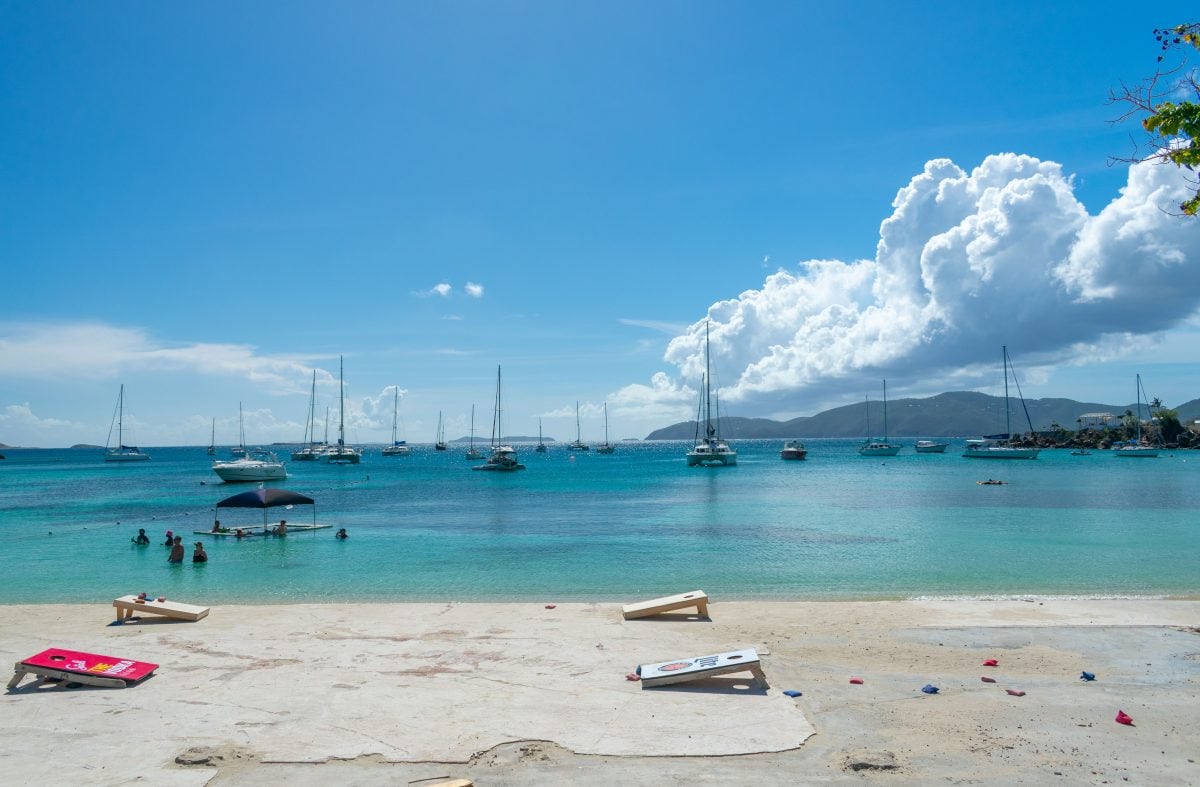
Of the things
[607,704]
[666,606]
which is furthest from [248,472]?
[607,704]

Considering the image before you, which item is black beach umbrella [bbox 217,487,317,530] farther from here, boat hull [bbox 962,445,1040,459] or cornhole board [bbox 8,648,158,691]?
boat hull [bbox 962,445,1040,459]

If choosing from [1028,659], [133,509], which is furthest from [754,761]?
[133,509]

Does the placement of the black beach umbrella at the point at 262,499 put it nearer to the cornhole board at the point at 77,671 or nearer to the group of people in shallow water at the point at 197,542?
the group of people in shallow water at the point at 197,542

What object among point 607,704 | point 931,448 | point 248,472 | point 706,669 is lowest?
point 607,704

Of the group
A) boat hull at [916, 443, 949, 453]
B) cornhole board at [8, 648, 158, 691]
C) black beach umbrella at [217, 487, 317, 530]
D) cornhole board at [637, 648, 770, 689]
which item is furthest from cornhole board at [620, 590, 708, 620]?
boat hull at [916, 443, 949, 453]

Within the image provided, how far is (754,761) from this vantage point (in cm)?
952

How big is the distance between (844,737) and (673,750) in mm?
2393

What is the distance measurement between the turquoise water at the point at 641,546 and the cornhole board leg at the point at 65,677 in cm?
1080

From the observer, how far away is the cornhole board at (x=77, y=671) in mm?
12734

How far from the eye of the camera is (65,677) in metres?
12.8

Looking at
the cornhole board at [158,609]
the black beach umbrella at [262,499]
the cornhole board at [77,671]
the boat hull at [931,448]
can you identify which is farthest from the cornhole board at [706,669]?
the boat hull at [931,448]

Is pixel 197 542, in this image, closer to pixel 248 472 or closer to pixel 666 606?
pixel 666 606

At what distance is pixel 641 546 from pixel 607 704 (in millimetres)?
22919

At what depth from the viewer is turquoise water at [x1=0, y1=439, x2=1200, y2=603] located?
25062 millimetres
